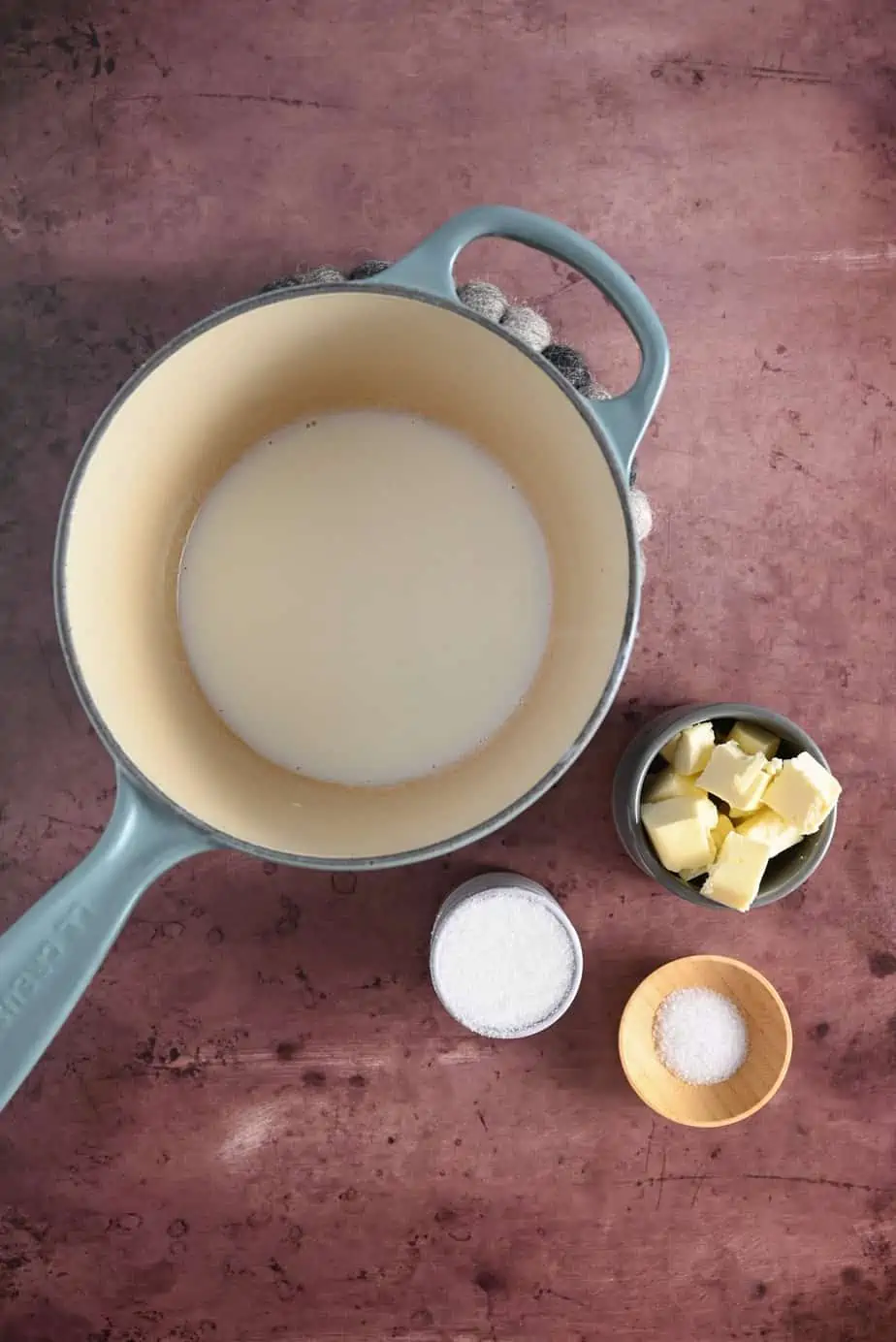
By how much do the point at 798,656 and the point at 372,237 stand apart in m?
0.41

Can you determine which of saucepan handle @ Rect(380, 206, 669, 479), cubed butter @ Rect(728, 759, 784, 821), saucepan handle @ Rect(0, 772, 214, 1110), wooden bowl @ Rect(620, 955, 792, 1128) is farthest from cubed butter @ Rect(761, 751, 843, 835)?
saucepan handle @ Rect(0, 772, 214, 1110)

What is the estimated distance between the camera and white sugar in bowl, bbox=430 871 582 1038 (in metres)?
0.62

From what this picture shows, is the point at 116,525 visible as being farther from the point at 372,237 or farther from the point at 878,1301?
the point at 878,1301

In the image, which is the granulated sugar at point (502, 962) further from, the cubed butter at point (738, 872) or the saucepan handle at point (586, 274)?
the saucepan handle at point (586, 274)

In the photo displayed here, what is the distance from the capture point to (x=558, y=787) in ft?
2.20

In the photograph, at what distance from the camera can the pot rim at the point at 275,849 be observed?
0.46m

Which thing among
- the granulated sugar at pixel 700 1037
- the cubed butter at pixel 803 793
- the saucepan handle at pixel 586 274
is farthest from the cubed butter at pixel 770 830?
the saucepan handle at pixel 586 274

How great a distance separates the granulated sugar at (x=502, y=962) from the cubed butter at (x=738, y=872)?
10 cm

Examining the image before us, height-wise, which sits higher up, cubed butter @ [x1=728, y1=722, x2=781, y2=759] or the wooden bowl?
cubed butter @ [x1=728, y1=722, x2=781, y2=759]

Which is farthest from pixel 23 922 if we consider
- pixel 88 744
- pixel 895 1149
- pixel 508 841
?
pixel 895 1149

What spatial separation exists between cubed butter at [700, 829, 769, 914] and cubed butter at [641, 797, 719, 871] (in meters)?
0.01

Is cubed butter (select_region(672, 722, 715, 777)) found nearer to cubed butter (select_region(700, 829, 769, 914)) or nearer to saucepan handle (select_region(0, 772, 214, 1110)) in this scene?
cubed butter (select_region(700, 829, 769, 914))

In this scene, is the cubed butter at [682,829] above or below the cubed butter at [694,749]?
below

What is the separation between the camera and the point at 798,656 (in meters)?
0.68
